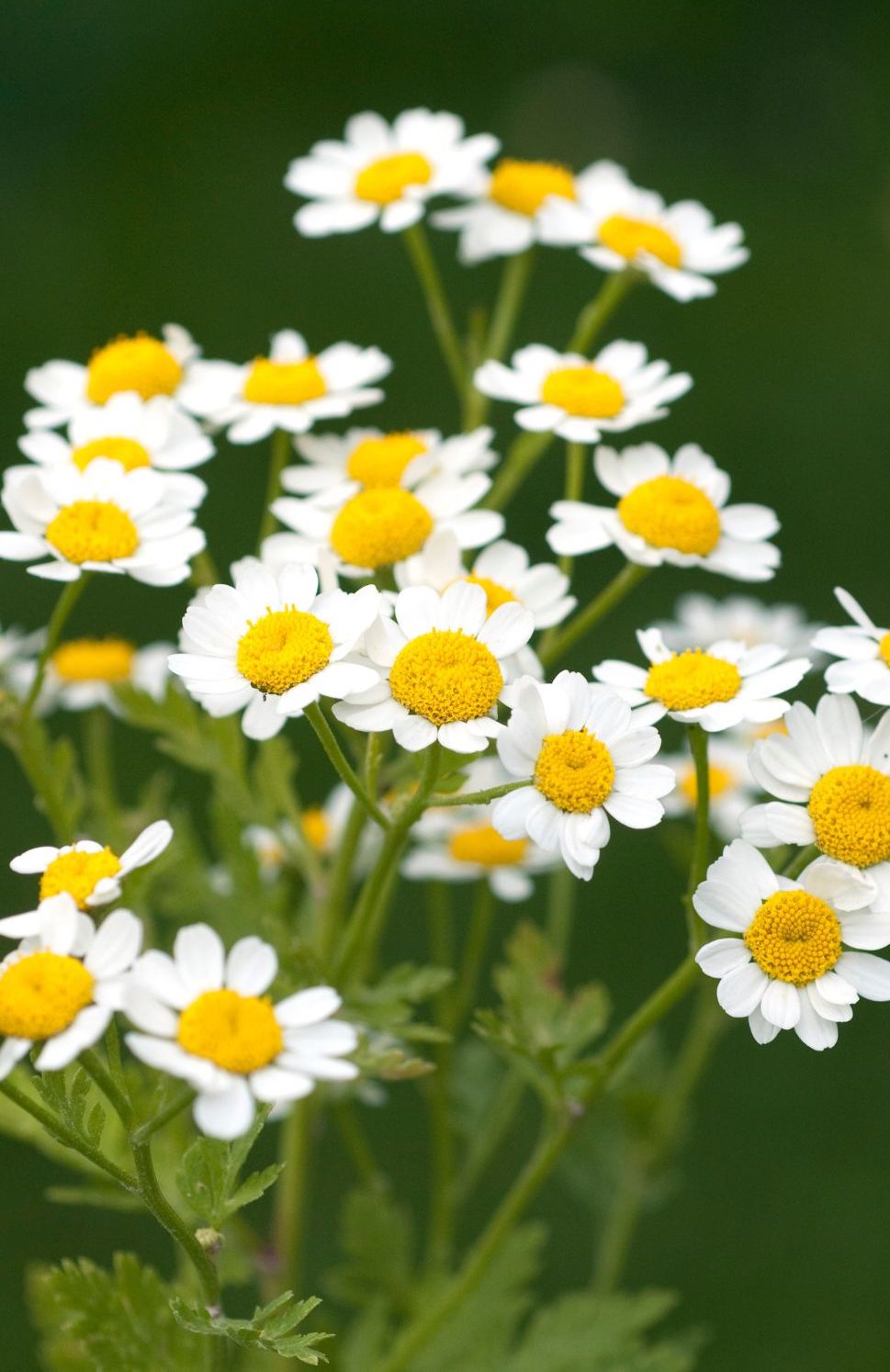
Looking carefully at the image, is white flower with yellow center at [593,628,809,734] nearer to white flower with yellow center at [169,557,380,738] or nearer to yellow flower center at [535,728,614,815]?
yellow flower center at [535,728,614,815]

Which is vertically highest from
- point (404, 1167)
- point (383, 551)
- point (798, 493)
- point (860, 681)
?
point (383, 551)

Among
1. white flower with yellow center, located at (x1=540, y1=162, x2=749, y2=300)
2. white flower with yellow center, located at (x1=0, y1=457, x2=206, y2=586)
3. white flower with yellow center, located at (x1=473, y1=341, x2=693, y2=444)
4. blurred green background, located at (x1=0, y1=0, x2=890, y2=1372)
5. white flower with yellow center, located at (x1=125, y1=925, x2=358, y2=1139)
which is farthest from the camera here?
blurred green background, located at (x1=0, y1=0, x2=890, y2=1372)

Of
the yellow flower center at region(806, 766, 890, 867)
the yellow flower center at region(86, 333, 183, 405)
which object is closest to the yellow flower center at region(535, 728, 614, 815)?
the yellow flower center at region(806, 766, 890, 867)

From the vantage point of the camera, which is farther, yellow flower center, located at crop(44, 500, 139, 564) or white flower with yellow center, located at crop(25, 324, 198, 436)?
white flower with yellow center, located at crop(25, 324, 198, 436)

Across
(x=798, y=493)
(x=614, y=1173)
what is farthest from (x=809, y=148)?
(x=614, y=1173)

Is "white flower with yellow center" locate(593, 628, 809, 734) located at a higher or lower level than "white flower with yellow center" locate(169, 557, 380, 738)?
lower

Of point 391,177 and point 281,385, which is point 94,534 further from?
point 391,177

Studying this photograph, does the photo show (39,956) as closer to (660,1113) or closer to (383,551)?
(383,551)
